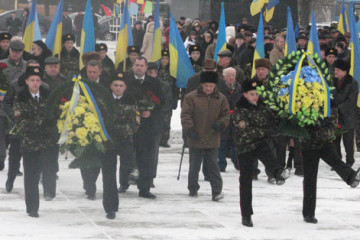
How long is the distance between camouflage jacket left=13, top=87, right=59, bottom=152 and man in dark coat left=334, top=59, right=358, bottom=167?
570cm

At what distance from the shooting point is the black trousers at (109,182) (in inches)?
441

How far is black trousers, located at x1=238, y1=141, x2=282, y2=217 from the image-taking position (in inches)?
432

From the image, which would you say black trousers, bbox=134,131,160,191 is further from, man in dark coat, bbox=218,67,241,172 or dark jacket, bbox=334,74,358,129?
dark jacket, bbox=334,74,358,129

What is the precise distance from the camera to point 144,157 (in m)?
13.1

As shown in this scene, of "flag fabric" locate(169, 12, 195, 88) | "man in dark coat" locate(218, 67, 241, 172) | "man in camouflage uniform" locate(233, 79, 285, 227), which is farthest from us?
"flag fabric" locate(169, 12, 195, 88)

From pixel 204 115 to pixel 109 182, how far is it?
6.47ft

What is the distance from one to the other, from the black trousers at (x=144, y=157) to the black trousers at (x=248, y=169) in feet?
6.91

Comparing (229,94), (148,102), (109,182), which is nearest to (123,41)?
(229,94)

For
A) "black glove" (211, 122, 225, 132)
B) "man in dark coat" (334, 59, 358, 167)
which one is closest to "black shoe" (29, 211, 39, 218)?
"black glove" (211, 122, 225, 132)

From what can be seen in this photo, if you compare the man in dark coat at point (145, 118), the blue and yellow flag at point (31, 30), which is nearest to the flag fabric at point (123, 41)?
the blue and yellow flag at point (31, 30)

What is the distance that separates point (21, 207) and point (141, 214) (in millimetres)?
1523

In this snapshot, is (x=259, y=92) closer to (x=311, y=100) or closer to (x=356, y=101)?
(x=311, y=100)

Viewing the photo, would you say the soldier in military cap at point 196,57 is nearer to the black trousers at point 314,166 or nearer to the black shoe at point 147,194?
the black shoe at point 147,194

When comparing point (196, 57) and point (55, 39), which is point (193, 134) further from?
point (196, 57)
